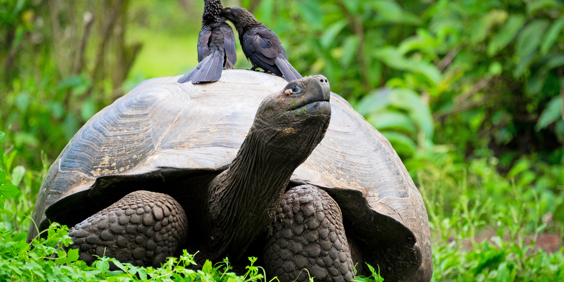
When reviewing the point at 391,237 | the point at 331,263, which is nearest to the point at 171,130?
the point at 331,263

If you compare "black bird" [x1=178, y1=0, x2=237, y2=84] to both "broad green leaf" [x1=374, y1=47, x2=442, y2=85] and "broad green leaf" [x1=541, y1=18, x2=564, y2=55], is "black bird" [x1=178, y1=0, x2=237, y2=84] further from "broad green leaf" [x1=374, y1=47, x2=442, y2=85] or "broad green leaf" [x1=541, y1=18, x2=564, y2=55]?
"broad green leaf" [x1=541, y1=18, x2=564, y2=55]

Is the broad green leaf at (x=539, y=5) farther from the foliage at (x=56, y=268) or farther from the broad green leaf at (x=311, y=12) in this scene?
the foliage at (x=56, y=268)

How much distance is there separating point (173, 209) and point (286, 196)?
40 centimetres

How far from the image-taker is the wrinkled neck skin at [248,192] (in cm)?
180

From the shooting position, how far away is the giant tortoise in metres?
1.87

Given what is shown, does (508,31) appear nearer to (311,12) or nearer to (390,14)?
(390,14)

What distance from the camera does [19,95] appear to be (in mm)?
5559

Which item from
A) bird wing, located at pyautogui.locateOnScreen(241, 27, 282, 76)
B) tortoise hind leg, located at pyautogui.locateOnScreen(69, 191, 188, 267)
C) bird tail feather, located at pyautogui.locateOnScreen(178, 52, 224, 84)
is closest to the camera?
tortoise hind leg, located at pyautogui.locateOnScreen(69, 191, 188, 267)

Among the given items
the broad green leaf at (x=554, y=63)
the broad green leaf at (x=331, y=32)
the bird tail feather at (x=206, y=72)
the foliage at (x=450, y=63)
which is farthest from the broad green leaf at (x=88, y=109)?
the broad green leaf at (x=554, y=63)

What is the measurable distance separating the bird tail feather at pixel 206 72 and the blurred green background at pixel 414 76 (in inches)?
112

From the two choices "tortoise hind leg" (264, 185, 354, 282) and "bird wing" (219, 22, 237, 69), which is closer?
"tortoise hind leg" (264, 185, 354, 282)

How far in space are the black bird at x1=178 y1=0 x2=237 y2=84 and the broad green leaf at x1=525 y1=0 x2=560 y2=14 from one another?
148 inches

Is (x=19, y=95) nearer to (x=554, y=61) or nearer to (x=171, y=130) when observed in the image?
(x=171, y=130)

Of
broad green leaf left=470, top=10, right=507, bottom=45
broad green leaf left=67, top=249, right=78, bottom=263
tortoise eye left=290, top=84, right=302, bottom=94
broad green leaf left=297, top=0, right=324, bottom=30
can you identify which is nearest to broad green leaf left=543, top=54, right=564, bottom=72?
broad green leaf left=470, top=10, right=507, bottom=45
